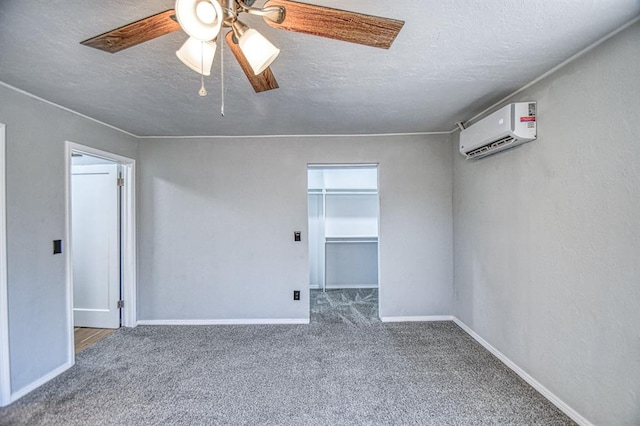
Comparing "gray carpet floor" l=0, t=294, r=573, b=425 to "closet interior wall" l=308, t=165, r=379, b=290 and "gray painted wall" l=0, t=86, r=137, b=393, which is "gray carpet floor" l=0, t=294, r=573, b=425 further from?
"closet interior wall" l=308, t=165, r=379, b=290

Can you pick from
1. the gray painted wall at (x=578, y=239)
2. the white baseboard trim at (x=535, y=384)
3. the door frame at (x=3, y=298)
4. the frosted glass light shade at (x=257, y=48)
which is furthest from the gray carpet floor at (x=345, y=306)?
the frosted glass light shade at (x=257, y=48)

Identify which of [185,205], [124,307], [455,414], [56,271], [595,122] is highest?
[595,122]

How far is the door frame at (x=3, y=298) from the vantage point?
194cm

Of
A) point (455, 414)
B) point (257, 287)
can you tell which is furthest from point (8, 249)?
point (455, 414)

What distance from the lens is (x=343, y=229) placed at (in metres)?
4.86

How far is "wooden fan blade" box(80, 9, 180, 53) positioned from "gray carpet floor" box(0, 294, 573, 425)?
6.93 feet

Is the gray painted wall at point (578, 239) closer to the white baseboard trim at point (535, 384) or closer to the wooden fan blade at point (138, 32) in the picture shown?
the white baseboard trim at point (535, 384)

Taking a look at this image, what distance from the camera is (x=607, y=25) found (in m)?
1.41

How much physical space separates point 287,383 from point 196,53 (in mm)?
2226

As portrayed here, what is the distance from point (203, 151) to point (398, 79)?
241 cm

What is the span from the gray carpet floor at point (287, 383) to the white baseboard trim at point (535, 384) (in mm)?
47

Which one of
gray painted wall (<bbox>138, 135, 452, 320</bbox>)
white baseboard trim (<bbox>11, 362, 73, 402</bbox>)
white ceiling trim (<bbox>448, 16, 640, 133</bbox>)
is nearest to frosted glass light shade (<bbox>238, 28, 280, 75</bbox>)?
white ceiling trim (<bbox>448, 16, 640, 133</bbox>)

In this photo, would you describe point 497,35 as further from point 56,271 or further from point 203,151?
point 56,271

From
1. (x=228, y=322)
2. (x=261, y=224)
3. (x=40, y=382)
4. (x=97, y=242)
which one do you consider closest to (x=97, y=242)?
(x=97, y=242)
